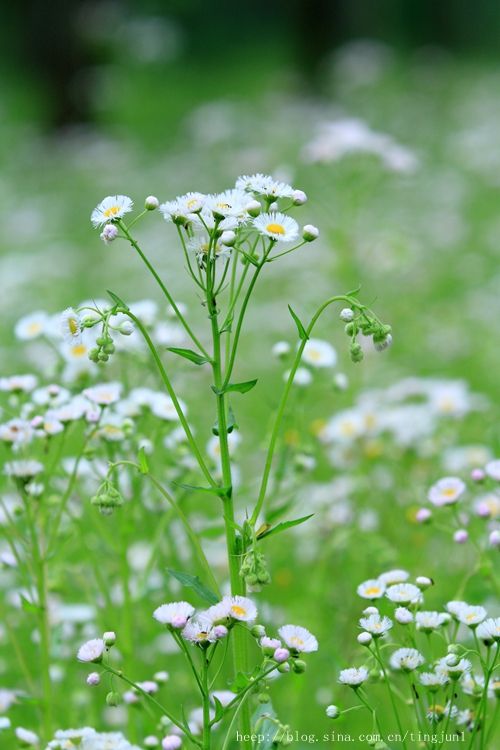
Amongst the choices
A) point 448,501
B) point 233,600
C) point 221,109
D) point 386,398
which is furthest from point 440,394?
point 221,109

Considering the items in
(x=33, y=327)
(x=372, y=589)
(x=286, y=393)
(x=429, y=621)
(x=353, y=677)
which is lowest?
(x=353, y=677)

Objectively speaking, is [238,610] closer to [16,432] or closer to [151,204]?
[151,204]

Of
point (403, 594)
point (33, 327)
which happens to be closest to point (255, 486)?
point (33, 327)

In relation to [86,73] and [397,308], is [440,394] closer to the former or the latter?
[397,308]

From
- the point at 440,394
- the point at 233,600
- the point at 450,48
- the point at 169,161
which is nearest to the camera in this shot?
the point at 233,600

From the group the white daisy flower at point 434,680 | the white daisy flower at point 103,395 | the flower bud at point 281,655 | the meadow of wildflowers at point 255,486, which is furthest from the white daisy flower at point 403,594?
the white daisy flower at point 103,395

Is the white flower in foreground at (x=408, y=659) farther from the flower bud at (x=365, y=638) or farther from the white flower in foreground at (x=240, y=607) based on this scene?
the white flower in foreground at (x=240, y=607)

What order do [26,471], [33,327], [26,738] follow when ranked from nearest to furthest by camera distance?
[26,738] < [26,471] < [33,327]
